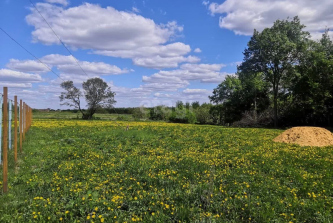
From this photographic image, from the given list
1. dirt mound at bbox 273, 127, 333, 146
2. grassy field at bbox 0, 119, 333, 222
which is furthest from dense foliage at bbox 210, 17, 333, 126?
grassy field at bbox 0, 119, 333, 222

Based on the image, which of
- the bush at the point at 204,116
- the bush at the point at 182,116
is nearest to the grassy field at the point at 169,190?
the bush at the point at 182,116

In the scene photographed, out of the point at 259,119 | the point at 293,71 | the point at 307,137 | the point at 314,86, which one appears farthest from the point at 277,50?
the point at 307,137

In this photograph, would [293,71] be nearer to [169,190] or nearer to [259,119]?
[259,119]

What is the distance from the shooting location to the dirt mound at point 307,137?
619 inches

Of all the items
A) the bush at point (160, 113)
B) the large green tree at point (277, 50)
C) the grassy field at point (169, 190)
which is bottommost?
the grassy field at point (169, 190)

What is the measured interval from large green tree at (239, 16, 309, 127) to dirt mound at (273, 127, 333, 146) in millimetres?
21494

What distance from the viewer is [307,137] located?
16047 mm

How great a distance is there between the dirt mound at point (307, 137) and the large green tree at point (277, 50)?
21.5 m

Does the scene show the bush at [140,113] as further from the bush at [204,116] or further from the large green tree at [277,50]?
the large green tree at [277,50]

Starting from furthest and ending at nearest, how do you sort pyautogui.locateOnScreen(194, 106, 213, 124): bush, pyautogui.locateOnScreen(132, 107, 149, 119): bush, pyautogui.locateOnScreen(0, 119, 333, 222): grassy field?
pyautogui.locateOnScreen(132, 107, 149, 119): bush, pyautogui.locateOnScreen(194, 106, 213, 124): bush, pyautogui.locateOnScreen(0, 119, 333, 222): grassy field

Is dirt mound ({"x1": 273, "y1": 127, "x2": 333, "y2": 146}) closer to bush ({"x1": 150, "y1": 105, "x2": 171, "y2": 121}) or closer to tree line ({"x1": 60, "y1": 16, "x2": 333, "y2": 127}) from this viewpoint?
tree line ({"x1": 60, "y1": 16, "x2": 333, "y2": 127})

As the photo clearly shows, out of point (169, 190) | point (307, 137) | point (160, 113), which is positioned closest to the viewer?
point (169, 190)

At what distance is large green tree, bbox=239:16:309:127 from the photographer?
117ft

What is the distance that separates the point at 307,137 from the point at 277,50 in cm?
2339
